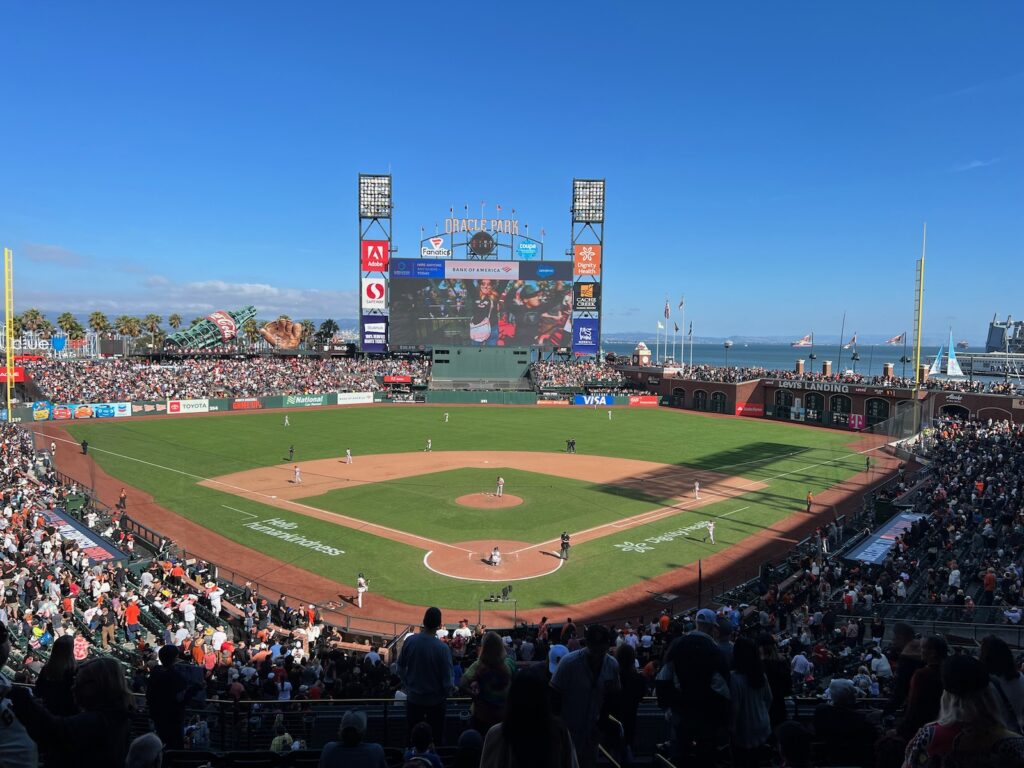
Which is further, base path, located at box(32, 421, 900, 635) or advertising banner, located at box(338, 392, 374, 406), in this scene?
advertising banner, located at box(338, 392, 374, 406)

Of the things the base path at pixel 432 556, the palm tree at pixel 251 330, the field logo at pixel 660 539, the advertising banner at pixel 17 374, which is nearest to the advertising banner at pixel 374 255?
the advertising banner at pixel 17 374

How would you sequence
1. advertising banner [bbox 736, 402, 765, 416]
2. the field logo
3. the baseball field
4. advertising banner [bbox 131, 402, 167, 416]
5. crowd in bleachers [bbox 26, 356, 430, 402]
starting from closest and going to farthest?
the baseball field → the field logo → advertising banner [bbox 131, 402, 167, 416] → crowd in bleachers [bbox 26, 356, 430, 402] → advertising banner [bbox 736, 402, 765, 416]

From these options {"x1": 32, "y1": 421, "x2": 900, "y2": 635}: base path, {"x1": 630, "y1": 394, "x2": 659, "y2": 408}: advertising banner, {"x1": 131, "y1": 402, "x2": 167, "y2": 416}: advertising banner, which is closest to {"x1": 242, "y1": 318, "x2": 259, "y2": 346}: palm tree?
{"x1": 131, "y1": 402, "x2": 167, "y2": 416}: advertising banner

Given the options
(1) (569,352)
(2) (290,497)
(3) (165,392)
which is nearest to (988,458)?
(2) (290,497)

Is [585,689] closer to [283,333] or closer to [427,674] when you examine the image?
[427,674]

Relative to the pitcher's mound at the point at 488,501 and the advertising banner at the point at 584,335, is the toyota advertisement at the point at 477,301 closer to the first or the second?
the advertising banner at the point at 584,335

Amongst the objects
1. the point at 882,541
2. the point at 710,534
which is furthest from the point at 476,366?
the point at 882,541

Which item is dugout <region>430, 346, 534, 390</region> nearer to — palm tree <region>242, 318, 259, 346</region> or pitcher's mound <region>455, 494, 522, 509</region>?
pitcher's mound <region>455, 494, 522, 509</region>
